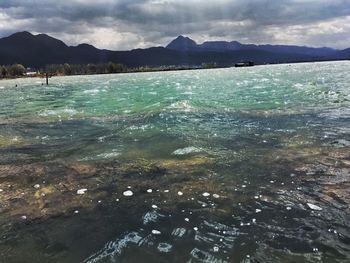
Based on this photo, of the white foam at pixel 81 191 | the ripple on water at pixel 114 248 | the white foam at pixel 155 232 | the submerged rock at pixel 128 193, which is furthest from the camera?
the white foam at pixel 81 191

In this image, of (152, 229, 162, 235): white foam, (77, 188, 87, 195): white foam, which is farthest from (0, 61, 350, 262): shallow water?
(77, 188, 87, 195): white foam

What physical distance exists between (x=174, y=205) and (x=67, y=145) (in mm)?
10549

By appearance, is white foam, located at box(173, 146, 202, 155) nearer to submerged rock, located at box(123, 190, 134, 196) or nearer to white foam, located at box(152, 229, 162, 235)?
submerged rock, located at box(123, 190, 134, 196)

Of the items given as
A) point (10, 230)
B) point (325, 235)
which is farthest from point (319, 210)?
point (10, 230)

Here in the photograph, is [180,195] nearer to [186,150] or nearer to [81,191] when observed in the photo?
[81,191]

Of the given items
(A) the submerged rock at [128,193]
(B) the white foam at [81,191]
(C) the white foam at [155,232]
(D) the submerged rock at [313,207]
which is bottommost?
(B) the white foam at [81,191]

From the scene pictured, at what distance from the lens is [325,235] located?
8.56 m

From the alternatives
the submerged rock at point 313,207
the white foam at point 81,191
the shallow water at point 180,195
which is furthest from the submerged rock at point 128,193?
the submerged rock at point 313,207

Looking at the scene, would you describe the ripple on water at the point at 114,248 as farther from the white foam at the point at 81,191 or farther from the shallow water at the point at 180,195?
the white foam at the point at 81,191

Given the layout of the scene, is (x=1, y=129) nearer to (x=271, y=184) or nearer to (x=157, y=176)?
(x=157, y=176)

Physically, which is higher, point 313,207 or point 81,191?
point 313,207

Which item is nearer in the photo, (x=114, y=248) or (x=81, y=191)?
(x=114, y=248)

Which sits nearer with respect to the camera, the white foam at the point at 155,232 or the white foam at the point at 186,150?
the white foam at the point at 155,232

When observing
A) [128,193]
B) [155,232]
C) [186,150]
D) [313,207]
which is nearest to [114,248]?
[155,232]
